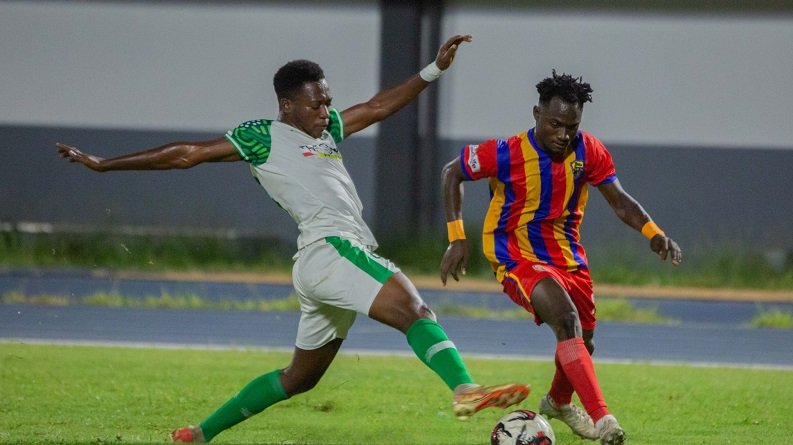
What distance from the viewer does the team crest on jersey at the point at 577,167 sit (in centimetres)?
602

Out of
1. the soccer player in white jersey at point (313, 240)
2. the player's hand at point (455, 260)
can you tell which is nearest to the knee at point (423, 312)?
the soccer player in white jersey at point (313, 240)

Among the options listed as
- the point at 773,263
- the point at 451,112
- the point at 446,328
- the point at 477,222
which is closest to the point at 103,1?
the point at 451,112

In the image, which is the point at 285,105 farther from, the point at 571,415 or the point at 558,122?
the point at 571,415

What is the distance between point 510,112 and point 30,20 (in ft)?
27.3

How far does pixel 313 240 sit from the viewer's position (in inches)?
208

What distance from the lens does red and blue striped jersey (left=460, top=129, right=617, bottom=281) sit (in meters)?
6.03

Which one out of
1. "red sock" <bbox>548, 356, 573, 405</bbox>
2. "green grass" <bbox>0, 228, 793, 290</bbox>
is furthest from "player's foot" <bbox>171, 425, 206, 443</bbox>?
"green grass" <bbox>0, 228, 793, 290</bbox>

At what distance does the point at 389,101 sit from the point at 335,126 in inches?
14.0

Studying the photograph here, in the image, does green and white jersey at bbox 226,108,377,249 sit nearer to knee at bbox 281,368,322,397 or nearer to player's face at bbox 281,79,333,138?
player's face at bbox 281,79,333,138

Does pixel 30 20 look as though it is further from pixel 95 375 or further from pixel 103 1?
pixel 95 375

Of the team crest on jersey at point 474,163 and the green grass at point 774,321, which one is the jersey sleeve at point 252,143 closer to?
the team crest on jersey at point 474,163

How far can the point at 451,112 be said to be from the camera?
19.3 metres

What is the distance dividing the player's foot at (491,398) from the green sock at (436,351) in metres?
0.22

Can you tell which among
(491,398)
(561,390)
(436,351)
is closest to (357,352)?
(561,390)
